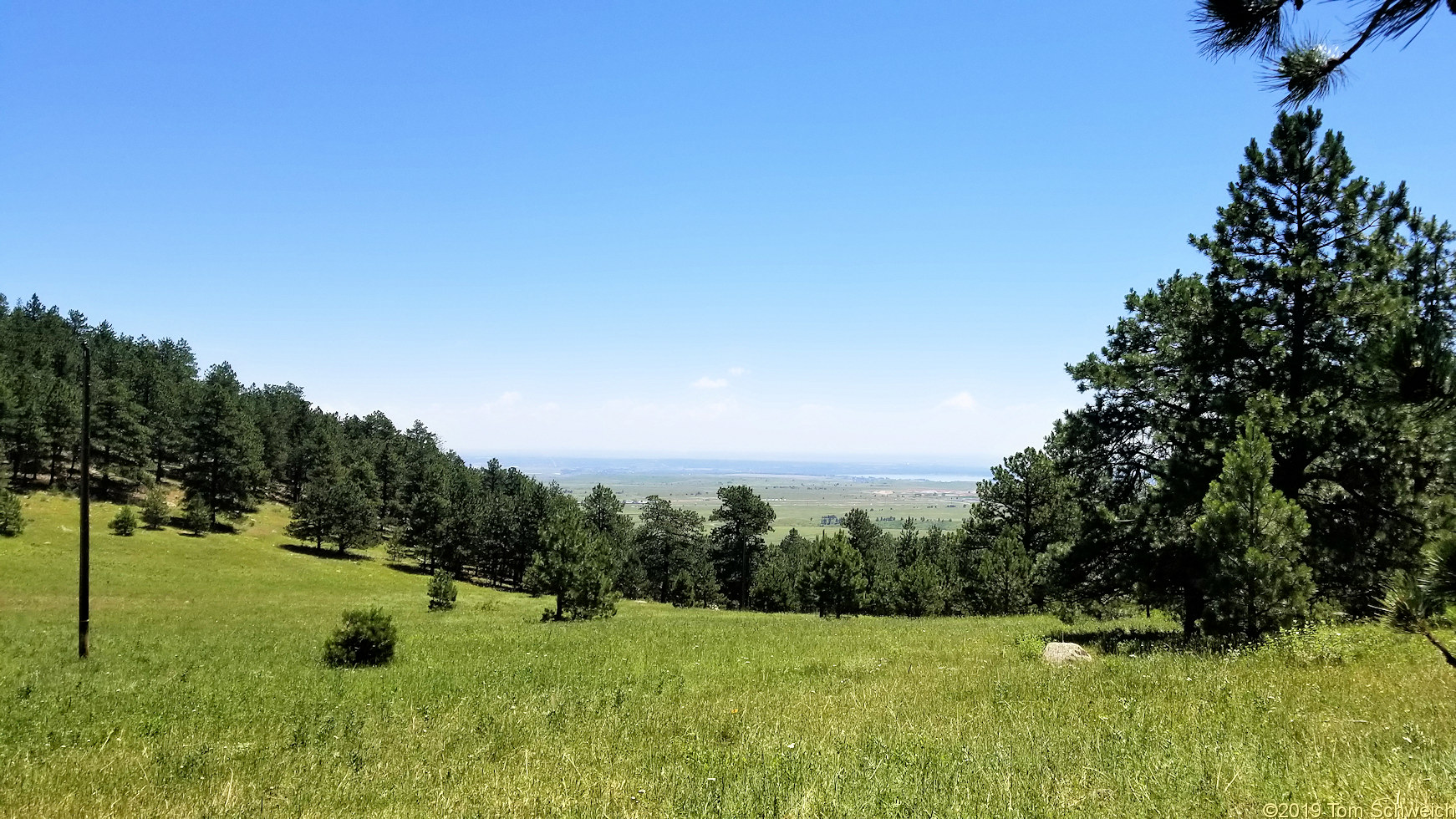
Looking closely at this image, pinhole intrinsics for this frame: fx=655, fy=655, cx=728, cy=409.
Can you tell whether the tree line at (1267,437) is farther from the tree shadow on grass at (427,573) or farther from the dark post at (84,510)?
the tree shadow on grass at (427,573)

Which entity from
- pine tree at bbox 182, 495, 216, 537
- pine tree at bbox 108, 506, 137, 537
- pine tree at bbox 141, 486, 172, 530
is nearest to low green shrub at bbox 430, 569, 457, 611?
pine tree at bbox 108, 506, 137, 537

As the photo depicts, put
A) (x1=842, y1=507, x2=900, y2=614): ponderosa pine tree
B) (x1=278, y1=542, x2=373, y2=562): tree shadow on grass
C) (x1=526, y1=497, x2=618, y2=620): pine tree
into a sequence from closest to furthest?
(x1=526, y1=497, x2=618, y2=620): pine tree, (x1=842, y1=507, x2=900, y2=614): ponderosa pine tree, (x1=278, y1=542, x2=373, y2=562): tree shadow on grass

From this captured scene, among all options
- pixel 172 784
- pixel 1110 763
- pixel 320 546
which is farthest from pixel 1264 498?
pixel 320 546

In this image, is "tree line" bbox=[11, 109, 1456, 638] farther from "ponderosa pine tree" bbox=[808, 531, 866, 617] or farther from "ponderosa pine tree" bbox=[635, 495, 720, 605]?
"ponderosa pine tree" bbox=[635, 495, 720, 605]

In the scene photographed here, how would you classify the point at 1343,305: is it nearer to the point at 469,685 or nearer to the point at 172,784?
the point at 469,685

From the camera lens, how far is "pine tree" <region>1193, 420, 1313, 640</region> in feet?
43.6

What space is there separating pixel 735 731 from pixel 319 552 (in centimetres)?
7355

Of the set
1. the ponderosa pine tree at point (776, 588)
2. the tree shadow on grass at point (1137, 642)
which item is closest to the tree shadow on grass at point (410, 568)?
the ponderosa pine tree at point (776, 588)

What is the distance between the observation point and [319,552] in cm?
6806

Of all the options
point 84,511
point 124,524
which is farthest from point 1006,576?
point 124,524

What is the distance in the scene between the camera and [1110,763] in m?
6.70

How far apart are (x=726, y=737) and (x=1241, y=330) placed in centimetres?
1766

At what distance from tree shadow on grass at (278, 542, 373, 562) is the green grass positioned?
51292 millimetres

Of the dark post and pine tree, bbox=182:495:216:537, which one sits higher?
the dark post
